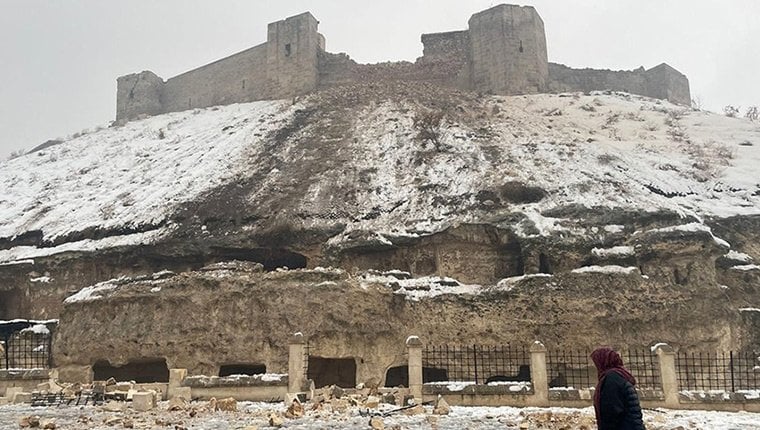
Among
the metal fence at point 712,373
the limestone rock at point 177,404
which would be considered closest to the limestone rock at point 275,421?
the limestone rock at point 177,404

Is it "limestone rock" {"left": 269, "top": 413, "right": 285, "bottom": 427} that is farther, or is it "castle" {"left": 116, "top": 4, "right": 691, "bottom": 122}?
"castle" {"left": 116, "top": 4, "right": 691, "bottom": 122}

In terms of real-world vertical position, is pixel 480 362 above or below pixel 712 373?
above

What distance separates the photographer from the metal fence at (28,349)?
74.2ft

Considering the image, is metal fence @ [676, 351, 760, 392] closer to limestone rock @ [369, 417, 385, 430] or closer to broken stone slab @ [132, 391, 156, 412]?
limestone rock @ [369, 417, 385, 430]

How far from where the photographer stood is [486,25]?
133 ft

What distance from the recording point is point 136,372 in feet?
72.8

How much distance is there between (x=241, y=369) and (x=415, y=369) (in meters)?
7.71

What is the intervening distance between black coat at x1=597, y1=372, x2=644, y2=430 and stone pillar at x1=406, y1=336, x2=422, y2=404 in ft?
28.3

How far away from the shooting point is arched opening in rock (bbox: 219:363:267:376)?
2084cm

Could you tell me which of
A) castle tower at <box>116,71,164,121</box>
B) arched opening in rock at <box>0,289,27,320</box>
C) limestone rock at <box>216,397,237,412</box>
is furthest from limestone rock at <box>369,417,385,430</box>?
castle tower at <box>116,71,164,121</box>

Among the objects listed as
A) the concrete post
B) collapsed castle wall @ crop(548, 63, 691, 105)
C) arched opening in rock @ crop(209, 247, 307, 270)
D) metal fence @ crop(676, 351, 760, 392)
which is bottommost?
metal fence @ crop(676, 351, 760, 392)

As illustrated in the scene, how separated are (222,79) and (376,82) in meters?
11.3

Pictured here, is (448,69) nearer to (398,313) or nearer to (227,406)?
(398,313)

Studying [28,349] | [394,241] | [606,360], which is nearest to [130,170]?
[28,349]
